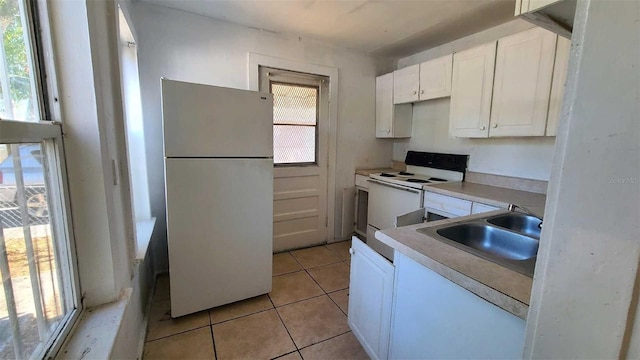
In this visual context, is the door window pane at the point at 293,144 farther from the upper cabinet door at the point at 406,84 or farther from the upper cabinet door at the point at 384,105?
the upper cabinet door at the point at 406,84

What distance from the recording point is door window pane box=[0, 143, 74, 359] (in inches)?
25.8

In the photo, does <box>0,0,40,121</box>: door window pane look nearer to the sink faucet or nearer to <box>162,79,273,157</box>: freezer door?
<box>162,79,273,157</box>: freezer door

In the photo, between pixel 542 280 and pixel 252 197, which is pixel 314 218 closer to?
pixel 252 197

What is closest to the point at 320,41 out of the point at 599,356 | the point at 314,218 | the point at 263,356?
the point at 314,218

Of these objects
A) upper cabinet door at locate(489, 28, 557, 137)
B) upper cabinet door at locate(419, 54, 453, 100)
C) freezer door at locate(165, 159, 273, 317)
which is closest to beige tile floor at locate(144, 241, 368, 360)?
freezer door at locate(165, 159, 273, 317)

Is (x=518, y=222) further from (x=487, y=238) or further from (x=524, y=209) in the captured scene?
(x=487, y=238)

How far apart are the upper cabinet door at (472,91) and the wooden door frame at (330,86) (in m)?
1.23

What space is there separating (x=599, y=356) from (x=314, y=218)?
2829 mm

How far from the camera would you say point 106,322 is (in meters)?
0.94

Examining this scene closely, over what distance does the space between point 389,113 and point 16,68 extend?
2959mm

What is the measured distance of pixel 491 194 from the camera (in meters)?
2.02

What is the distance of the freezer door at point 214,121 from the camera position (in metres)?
1.65

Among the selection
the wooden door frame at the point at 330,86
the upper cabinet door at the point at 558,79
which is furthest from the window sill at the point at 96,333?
the upper cabinet door at the point at 558,79

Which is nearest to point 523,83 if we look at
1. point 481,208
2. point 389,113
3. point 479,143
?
point 479,143
